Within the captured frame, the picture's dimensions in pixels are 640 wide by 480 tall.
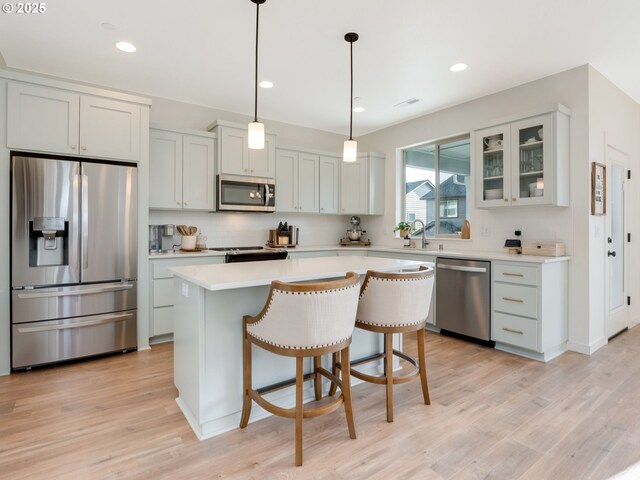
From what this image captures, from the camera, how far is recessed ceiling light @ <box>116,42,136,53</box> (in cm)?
297

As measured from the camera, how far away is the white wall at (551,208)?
333 centimetres

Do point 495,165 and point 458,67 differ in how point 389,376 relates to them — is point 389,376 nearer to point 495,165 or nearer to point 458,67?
point 495,165

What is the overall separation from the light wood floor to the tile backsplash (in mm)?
1959

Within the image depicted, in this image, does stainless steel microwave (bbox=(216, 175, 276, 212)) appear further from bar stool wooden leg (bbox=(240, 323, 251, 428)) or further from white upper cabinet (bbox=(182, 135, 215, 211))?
bar stool wooden leg (bbox=(240, 323, 251, 428))

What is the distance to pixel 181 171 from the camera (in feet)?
13.4

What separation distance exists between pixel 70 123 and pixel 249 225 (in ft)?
7.71

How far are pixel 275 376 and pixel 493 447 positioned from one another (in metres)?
1.34

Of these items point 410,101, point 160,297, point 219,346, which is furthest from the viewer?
point 410,101

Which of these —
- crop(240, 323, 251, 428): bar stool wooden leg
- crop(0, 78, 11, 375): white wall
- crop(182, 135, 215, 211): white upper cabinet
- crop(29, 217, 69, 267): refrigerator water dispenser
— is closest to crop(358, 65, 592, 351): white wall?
crop(182, 135, 215, 211): white upper cabinet

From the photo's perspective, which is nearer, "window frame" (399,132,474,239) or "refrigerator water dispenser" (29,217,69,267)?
"refrigerator water dispenser" (29,217,69,267)

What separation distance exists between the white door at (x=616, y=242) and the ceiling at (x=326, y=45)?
0.91 metres

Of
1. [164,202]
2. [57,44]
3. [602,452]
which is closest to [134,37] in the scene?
[57,44]

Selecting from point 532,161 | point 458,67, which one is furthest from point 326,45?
point 532,161

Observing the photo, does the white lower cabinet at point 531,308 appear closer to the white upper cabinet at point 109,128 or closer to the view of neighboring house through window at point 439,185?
the view of neighboring house through window at point 439,185
